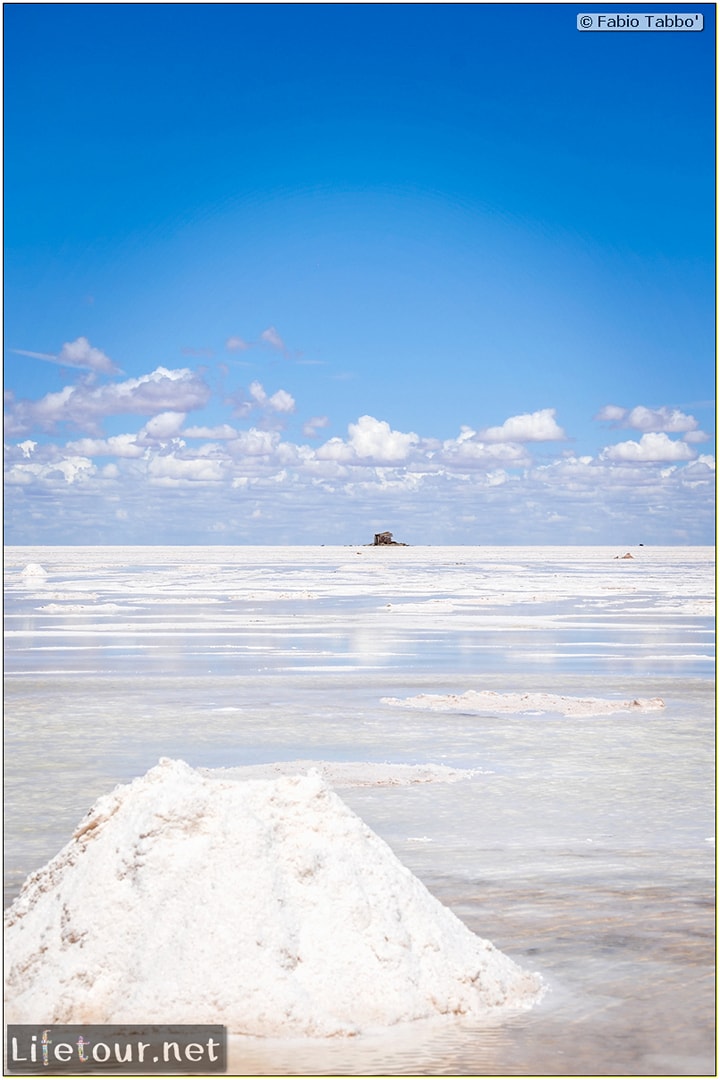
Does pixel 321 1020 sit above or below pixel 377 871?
below

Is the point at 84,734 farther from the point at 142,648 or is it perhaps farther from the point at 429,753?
the point at 142,648

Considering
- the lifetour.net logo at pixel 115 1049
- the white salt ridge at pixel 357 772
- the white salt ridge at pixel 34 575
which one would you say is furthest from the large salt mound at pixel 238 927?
the white salt ridge at pixel 34 575

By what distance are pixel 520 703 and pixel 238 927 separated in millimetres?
7531

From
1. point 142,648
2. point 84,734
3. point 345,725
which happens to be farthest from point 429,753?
point 142,648

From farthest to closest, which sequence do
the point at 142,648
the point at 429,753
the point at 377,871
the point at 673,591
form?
the point at 673,591, the point at 142,648, the point at 429,753, the point at 377,871

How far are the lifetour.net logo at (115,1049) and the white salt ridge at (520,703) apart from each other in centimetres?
714

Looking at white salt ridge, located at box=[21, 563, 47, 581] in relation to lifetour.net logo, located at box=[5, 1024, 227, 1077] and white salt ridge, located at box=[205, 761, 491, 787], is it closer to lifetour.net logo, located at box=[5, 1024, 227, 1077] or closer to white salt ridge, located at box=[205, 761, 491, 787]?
white salt ridge, located at box=[205, 761, 491, 787]

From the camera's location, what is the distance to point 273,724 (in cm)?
1010

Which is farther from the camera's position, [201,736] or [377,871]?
[201,736]

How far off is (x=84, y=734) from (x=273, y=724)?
4.70 ft

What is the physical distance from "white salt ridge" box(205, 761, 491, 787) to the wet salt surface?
5 cm

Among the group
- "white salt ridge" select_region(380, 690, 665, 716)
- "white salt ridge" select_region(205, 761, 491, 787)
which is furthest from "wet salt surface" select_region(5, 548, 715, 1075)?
"white salt ridge" select_region(380, 690, 665, 716)

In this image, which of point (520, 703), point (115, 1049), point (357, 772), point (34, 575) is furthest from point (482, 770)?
point (34, 575)

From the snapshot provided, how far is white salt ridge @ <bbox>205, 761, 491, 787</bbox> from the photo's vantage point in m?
7.94
